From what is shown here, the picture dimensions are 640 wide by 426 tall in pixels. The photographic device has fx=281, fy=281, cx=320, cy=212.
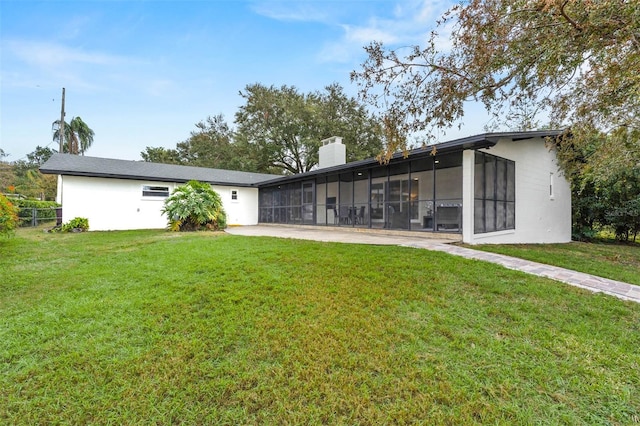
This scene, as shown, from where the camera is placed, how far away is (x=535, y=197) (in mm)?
9570

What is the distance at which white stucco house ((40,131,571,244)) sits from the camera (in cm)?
794

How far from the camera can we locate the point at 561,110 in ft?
17.8

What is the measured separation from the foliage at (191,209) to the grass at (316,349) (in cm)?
618

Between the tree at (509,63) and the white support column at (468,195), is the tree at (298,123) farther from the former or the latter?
the tree at (509,63)

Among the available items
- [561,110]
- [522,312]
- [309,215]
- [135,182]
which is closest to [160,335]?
[522,312]

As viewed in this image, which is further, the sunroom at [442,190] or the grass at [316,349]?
the sunroom at [442,190]

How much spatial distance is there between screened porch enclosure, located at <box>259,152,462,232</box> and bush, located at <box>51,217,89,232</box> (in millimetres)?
8035

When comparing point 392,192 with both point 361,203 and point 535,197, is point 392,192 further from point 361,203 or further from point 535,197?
point 535,197

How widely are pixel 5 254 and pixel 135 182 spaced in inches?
299

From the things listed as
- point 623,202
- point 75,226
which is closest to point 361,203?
point 623,202

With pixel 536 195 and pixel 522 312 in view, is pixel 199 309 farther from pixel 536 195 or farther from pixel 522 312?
pixel 536 195

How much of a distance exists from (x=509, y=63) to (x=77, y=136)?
33.4 m

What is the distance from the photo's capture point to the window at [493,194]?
764 cm

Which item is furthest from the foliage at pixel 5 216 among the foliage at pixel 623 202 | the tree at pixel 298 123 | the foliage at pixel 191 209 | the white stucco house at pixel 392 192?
the foliage at pixel 623 202
